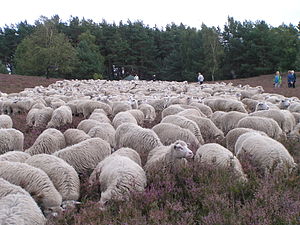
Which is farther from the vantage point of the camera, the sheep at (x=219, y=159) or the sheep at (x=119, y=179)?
the sheep at (x=219, y=159)

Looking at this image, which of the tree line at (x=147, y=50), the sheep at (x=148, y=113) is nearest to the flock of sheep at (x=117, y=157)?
the sheep at (x=148, y=113)

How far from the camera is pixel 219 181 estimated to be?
5.29 metres

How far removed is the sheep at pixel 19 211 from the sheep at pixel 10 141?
4017 millimetres

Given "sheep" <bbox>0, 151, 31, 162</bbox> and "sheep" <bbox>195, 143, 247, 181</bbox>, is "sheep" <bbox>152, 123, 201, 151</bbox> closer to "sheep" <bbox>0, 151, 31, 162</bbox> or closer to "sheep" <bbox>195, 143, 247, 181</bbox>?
"sheep" <bbox>195, 143, 247, 181</bbox>

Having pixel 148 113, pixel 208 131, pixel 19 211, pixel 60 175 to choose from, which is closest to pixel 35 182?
pixel 60 175

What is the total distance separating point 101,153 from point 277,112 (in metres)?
5.85

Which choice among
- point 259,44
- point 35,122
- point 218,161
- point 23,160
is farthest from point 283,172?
point 259,44

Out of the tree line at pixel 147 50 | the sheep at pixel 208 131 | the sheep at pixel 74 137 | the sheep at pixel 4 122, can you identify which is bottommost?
the sheep at pixel 208 131

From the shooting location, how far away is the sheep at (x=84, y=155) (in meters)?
6.58

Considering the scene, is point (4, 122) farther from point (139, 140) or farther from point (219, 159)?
point (219, 159)

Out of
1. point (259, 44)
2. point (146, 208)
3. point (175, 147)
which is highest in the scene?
point (259, 44)

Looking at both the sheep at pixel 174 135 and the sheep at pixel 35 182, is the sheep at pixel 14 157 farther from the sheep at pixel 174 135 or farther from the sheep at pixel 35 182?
the sheep at pixel 174 135

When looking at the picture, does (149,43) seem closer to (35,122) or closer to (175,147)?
(35,122)

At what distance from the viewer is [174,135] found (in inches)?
320
